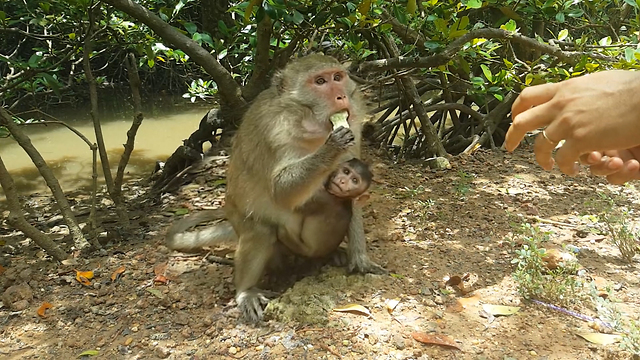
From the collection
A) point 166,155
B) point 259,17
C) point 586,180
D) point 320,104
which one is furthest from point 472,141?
point 166,155

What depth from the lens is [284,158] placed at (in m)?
3.22

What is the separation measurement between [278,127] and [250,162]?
0.34m

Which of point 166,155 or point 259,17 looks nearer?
point 259,17

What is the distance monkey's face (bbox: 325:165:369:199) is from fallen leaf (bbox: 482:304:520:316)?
0.97m

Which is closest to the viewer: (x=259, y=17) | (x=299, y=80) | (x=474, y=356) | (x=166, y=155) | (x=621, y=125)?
(x=621, y=125)

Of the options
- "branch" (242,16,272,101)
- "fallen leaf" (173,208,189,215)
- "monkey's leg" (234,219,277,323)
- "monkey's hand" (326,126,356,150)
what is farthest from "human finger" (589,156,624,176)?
"fallen leaf" (173,208,189,215)

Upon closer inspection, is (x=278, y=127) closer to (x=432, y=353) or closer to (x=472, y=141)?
(x=432, y=353)

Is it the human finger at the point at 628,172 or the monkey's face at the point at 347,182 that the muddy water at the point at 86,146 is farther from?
the human finger at the point at 628,172

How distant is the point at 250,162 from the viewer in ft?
11.3

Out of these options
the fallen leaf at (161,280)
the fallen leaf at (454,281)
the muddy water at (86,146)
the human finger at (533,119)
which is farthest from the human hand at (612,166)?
the muddy water at (86,146)

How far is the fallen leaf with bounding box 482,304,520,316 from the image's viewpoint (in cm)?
277

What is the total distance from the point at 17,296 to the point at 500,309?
111 inches

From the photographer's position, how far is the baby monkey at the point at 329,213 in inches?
128

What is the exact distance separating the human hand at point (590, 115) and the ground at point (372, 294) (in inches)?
A: 49.0
